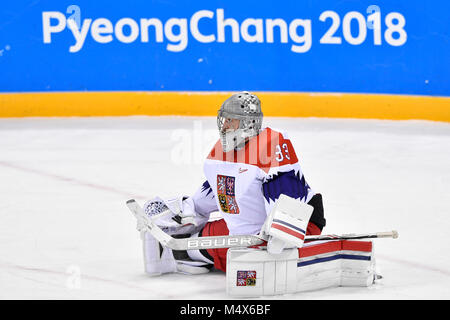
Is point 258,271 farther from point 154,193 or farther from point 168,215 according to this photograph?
point 154,193

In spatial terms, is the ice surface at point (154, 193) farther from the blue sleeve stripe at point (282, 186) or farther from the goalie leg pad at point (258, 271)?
the blue sleeve stripe at point (282, 186)

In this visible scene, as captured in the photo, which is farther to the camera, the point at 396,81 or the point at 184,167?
the point at 396,81

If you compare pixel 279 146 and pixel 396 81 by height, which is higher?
pixel 396 81

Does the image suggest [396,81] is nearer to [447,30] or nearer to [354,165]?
[447,30]

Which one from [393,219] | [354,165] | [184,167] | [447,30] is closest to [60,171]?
[184,167]

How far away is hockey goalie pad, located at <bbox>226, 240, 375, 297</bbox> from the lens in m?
3.00

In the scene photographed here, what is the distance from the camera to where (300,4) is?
705 cm

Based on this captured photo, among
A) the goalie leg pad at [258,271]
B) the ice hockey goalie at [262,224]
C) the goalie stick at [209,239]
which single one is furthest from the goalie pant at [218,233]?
the goalie leg pad at [258,271]

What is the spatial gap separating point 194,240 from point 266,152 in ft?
1.26

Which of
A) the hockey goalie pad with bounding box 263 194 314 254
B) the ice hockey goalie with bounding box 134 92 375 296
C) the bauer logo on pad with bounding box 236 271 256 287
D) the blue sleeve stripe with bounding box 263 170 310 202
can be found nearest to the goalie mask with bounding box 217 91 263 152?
the ice hockey goalie with bounding box 134 92 375 296

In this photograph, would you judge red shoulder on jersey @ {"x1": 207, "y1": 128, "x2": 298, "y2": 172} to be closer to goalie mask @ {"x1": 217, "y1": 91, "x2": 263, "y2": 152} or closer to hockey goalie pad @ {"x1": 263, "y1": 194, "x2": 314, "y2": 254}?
goalie mask @ {"x1": 217, "y1": 91, "x2": 263, "y2": 152}

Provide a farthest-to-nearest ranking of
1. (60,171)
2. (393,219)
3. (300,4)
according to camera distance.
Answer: (300,4) < (60,171) < (393,219)

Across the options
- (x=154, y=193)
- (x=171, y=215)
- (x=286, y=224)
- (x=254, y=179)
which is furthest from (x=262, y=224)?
(x=154, y=193)

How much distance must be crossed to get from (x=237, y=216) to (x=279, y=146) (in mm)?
304
